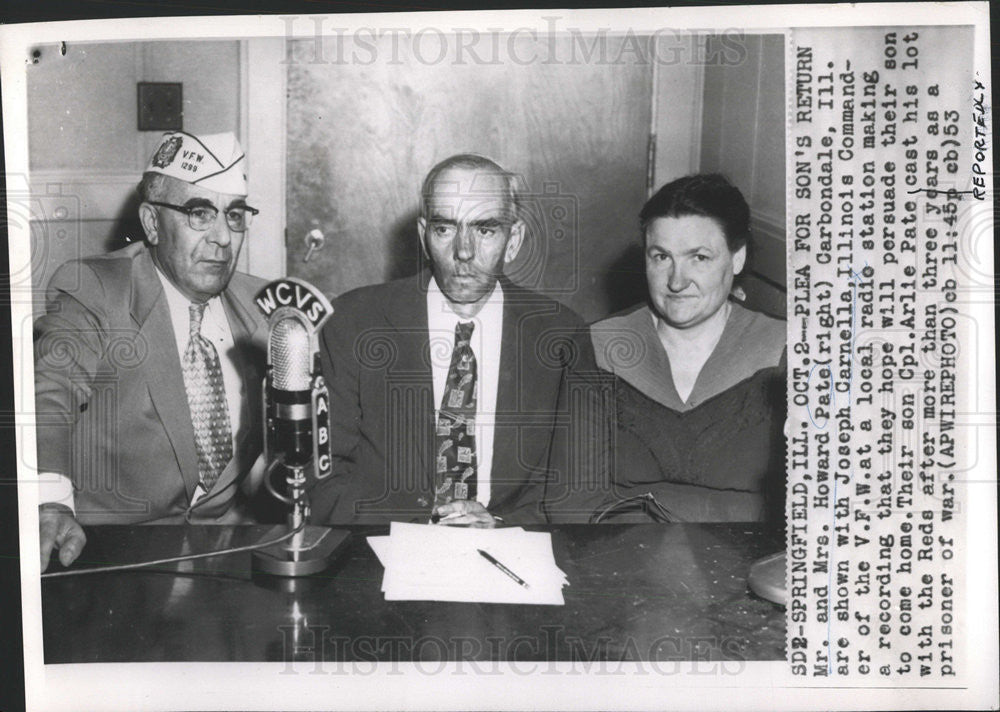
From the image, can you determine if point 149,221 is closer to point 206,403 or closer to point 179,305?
point 179,305

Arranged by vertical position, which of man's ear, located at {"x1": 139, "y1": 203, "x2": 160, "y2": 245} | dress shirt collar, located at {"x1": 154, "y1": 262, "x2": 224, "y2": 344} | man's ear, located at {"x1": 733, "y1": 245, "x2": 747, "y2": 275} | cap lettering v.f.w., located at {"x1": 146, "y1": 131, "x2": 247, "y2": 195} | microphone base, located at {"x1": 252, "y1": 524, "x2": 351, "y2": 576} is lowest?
microphone base, located at {"x1": 252, "y1": 524, "x2": 351, "y2": 576}

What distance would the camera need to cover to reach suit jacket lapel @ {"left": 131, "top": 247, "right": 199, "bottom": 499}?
1084 mm

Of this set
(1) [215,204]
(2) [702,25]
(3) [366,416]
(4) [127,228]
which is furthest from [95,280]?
(2) [702,25]

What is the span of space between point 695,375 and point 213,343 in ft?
2.05

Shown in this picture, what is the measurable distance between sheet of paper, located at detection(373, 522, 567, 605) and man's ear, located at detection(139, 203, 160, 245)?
0.48m

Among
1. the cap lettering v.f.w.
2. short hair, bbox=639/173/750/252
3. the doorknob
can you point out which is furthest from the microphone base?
short hair, bbox=639/173/750/252

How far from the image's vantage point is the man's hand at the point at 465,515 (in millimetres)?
1084

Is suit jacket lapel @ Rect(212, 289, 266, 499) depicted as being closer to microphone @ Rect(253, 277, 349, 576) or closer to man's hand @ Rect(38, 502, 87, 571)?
microphone @ Rect(253, 277, 349, 576)

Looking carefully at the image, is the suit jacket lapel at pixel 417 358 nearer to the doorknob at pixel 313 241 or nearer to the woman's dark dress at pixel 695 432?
the doorknob at pixel 313 241

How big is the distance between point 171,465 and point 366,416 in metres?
0.26

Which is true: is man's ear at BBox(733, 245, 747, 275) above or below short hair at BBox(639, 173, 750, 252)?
below

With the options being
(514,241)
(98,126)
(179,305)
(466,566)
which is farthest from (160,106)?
(466,566)

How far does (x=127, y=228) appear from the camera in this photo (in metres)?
1.08

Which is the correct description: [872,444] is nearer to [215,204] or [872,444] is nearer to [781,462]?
[781,462]
